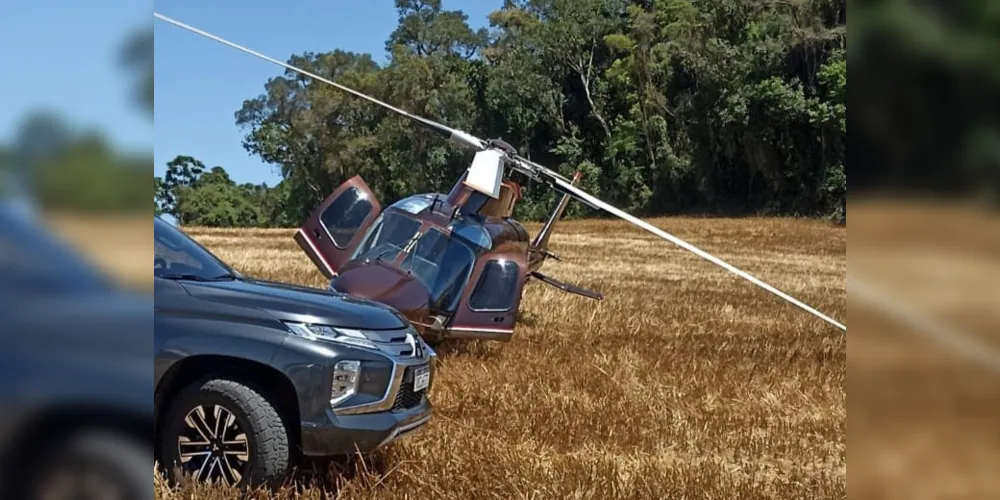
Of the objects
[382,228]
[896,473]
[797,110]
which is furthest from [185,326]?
[797,110]

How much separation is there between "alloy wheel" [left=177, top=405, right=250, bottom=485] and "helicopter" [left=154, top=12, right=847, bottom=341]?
76.8 inches

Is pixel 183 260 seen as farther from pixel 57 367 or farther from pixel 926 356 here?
pixel 926 356

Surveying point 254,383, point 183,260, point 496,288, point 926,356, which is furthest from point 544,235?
point 926,356

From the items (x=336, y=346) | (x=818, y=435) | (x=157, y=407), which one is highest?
(x=336, y=346)

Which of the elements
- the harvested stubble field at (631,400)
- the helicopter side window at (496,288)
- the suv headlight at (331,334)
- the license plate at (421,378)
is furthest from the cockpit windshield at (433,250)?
the suv headlight at (331,334)

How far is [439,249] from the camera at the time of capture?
505 cm

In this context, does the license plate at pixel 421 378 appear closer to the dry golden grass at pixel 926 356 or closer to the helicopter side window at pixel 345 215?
the helicopter side window at pixel 345 215

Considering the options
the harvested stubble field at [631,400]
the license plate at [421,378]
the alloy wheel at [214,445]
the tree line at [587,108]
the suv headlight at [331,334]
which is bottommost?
the harvested stubble field at [631,400]

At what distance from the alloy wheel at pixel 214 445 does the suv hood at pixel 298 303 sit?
1.13 ft

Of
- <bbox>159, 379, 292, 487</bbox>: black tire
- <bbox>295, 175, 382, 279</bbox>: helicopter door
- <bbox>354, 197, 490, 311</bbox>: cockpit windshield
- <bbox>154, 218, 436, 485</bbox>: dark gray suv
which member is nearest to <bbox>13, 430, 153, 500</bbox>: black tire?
<bbox>154, 218, 436, 485</bbox>: dark gray suv

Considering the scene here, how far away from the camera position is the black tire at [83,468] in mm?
848

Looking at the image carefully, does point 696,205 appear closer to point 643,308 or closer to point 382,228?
point 643,308

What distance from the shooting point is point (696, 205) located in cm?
938

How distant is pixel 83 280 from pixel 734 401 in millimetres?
3964
